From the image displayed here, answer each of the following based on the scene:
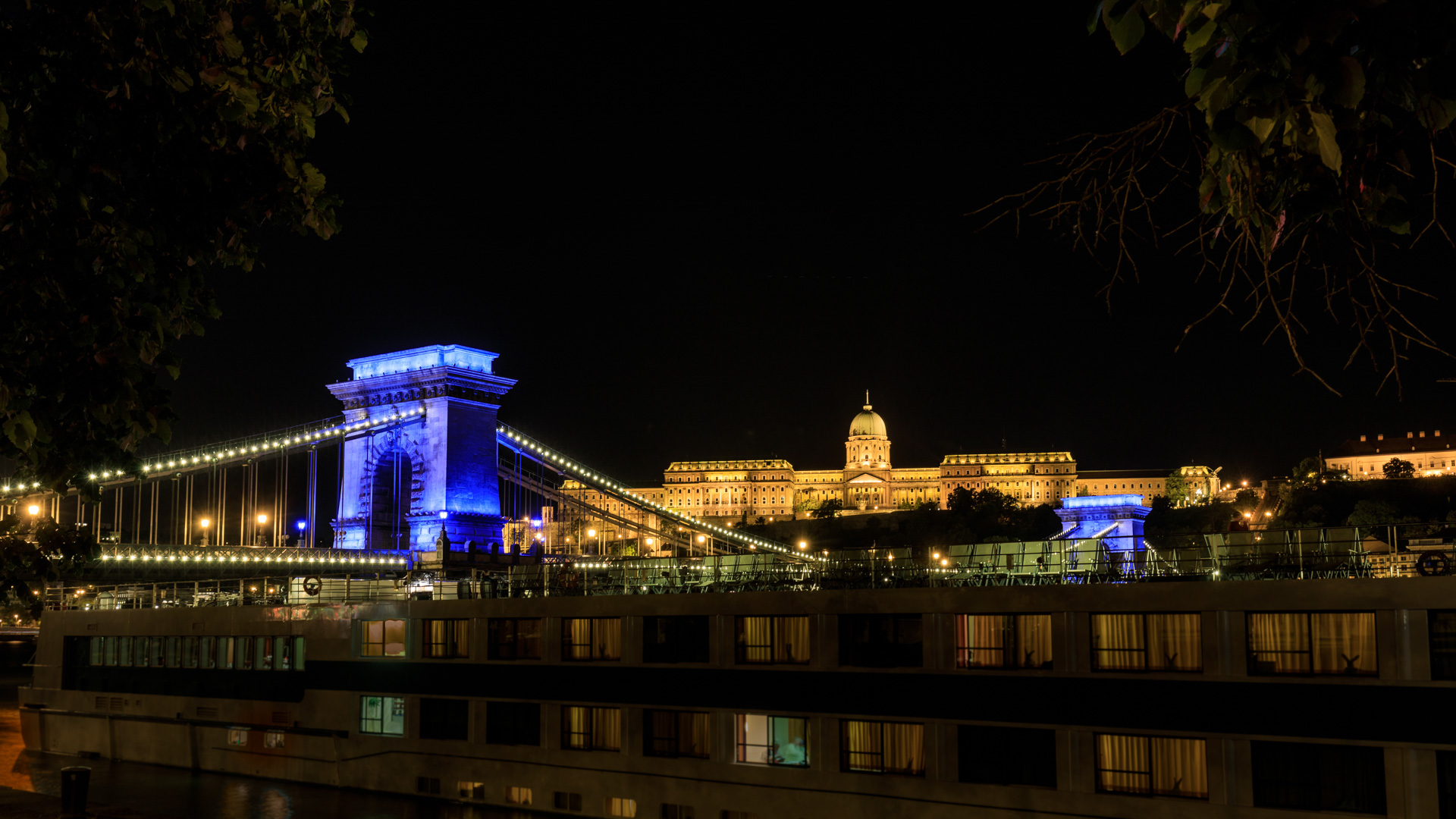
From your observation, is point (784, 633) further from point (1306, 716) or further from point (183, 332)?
point (183, 332)

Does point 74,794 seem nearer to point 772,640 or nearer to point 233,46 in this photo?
point 233,46

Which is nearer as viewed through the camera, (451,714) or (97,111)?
(97,111)

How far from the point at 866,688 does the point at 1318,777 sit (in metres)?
8.55

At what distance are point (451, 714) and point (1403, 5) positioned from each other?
1195 inches

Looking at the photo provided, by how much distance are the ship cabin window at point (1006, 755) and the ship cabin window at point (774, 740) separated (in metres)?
3.64

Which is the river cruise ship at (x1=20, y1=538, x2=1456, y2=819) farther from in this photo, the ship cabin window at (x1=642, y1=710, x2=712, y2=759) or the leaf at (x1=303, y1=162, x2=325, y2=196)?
the leaf at (x1=303, y1=162, x2=325, y2=196)

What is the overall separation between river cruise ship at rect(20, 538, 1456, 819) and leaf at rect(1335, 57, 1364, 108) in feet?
60.0

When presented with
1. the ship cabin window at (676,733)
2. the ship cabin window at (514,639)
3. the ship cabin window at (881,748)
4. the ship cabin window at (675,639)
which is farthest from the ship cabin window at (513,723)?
the ship cabin window at (881,748)

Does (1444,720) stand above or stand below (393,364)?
below

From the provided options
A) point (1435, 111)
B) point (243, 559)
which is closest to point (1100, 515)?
point (243, 559)

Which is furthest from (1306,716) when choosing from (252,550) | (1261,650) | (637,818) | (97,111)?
(252,550)

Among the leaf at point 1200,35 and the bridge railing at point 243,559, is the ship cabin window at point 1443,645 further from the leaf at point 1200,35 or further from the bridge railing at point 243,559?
the bridge railing at point 243,559

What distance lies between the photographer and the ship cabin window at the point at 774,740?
25797mm

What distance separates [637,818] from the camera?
90.2 ft
